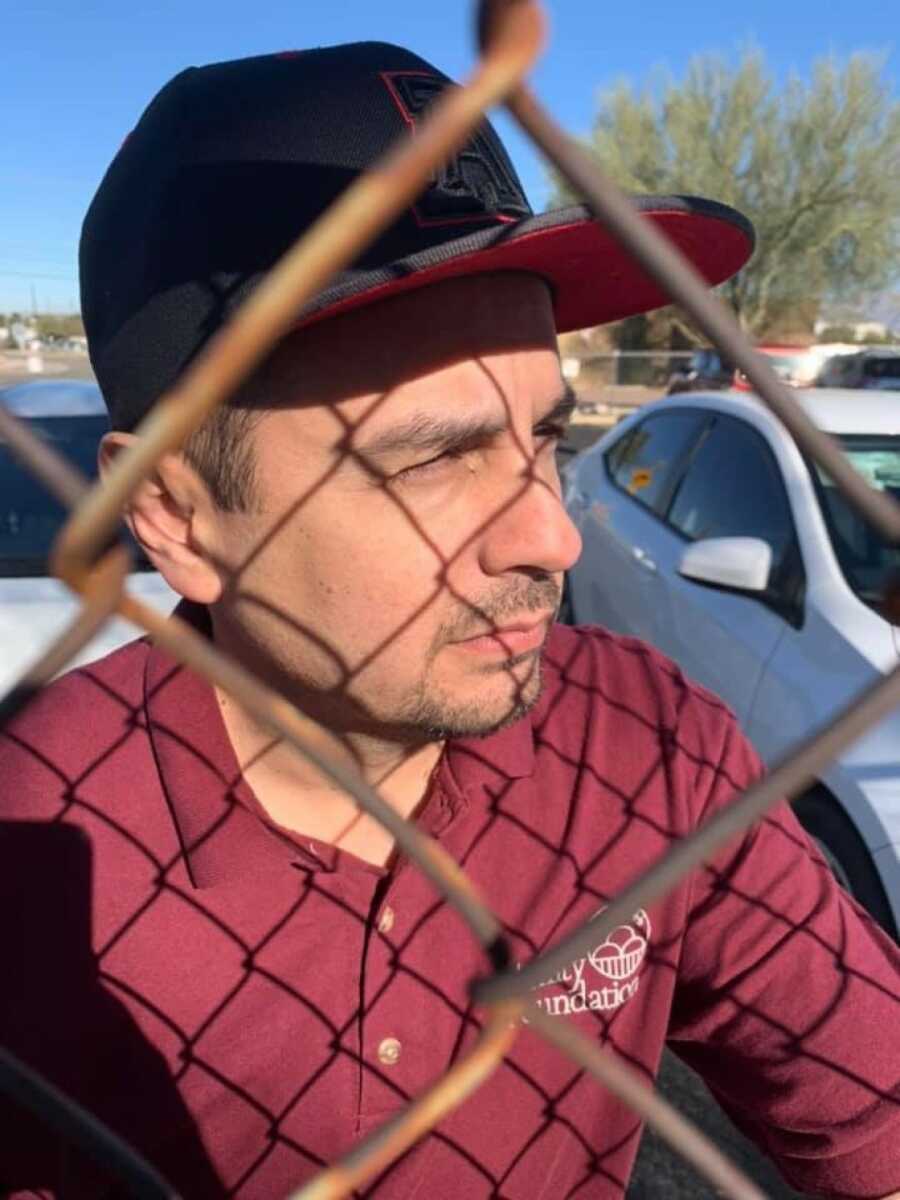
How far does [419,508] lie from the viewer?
1.03 metres

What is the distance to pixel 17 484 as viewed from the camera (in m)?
3.29

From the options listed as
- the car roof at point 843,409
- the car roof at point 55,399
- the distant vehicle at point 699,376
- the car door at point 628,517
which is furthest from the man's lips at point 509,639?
the distant vehicle at point 699,376

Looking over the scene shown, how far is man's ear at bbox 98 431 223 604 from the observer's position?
1.15 meters

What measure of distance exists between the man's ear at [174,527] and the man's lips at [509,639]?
1.03 ft

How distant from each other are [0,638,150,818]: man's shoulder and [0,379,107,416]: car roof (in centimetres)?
250

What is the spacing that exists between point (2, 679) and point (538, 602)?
75.1 inches

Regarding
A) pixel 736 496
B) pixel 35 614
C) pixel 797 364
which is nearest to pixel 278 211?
pixel 35 614

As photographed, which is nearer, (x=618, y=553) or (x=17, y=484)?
(x=17, y=484)

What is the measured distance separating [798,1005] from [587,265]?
2.86ft

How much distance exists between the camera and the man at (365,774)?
3.32ft

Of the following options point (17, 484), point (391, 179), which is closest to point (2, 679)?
point (17, 484)

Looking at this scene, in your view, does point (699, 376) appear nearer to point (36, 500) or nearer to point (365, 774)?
point (36, 500)

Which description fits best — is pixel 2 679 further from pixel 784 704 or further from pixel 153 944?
pixel 784 704

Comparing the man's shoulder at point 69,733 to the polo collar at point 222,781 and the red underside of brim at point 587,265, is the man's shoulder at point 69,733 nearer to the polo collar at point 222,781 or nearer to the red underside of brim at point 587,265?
the polo collar at point 222,781
